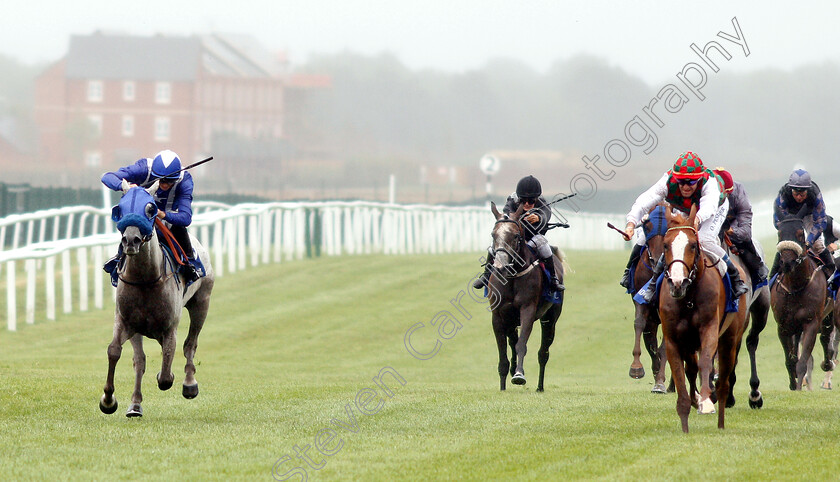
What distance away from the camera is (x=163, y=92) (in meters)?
61.9

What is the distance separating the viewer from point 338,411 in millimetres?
9914

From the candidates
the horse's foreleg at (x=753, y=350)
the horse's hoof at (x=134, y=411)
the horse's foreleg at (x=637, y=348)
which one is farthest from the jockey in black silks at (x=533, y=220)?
the horse's hoof at (x=134, y=411)

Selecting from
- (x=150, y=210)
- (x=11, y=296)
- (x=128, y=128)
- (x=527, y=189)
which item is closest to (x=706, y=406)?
(x=527, y=189)

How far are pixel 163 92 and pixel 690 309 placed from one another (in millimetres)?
56057

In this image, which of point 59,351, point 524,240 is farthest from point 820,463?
point 59,351

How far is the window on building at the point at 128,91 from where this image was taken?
6294cm

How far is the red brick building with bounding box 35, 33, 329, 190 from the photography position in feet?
175

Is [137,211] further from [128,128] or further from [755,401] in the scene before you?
[128,128]

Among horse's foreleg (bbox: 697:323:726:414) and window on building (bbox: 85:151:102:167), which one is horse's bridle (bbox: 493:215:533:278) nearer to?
horse's foreleg (bbox: 697:323:726:414)

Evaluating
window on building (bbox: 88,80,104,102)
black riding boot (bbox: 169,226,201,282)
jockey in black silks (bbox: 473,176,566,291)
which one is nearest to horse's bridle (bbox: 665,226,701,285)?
jockey in black silks (bbox: 473,176,566,291)

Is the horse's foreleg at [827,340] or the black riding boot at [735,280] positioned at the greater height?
the black riding boot at [735,280]

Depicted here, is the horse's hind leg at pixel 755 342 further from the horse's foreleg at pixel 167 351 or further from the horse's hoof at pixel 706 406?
the horse's foreleg at pixel 167 351

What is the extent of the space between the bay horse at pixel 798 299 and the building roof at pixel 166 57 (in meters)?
44.7

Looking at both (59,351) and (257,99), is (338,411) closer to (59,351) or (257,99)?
(59,351)
